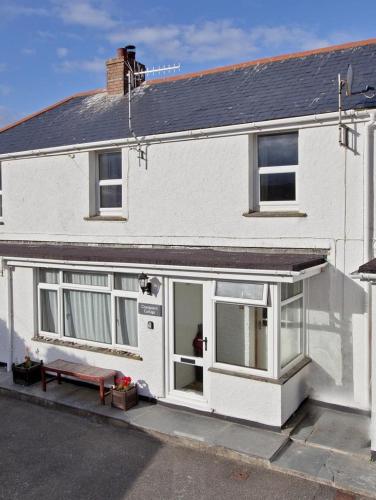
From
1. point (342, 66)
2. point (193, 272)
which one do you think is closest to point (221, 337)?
point (193, 272)

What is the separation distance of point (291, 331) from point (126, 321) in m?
3.34

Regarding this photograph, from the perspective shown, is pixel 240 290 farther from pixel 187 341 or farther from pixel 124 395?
pixel 124 395

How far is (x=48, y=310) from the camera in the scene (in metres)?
10.8

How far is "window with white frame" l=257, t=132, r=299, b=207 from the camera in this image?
8.91m

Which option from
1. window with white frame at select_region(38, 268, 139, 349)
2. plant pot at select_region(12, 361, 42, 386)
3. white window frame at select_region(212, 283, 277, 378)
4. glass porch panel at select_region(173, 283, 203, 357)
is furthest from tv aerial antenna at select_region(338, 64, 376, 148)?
plant pot at select_region(12, 361, 42, 386)

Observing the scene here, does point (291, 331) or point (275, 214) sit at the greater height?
point (275, 214)

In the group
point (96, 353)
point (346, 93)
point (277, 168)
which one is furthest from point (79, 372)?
point (346, 93)

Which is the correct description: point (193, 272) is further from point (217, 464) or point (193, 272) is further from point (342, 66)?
point (342, 66)

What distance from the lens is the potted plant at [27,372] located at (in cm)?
988

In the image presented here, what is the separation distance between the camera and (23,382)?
993 centimetres

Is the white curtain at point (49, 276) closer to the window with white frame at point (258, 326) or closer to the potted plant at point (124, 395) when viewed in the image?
the potted plant at point (124, 395)

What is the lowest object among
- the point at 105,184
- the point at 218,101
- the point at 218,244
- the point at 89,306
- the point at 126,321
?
the point at 126,321

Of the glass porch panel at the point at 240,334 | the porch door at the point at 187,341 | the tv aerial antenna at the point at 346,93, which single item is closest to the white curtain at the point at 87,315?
the porch door at the point at 187,341

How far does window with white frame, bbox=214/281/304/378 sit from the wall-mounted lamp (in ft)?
4.70
